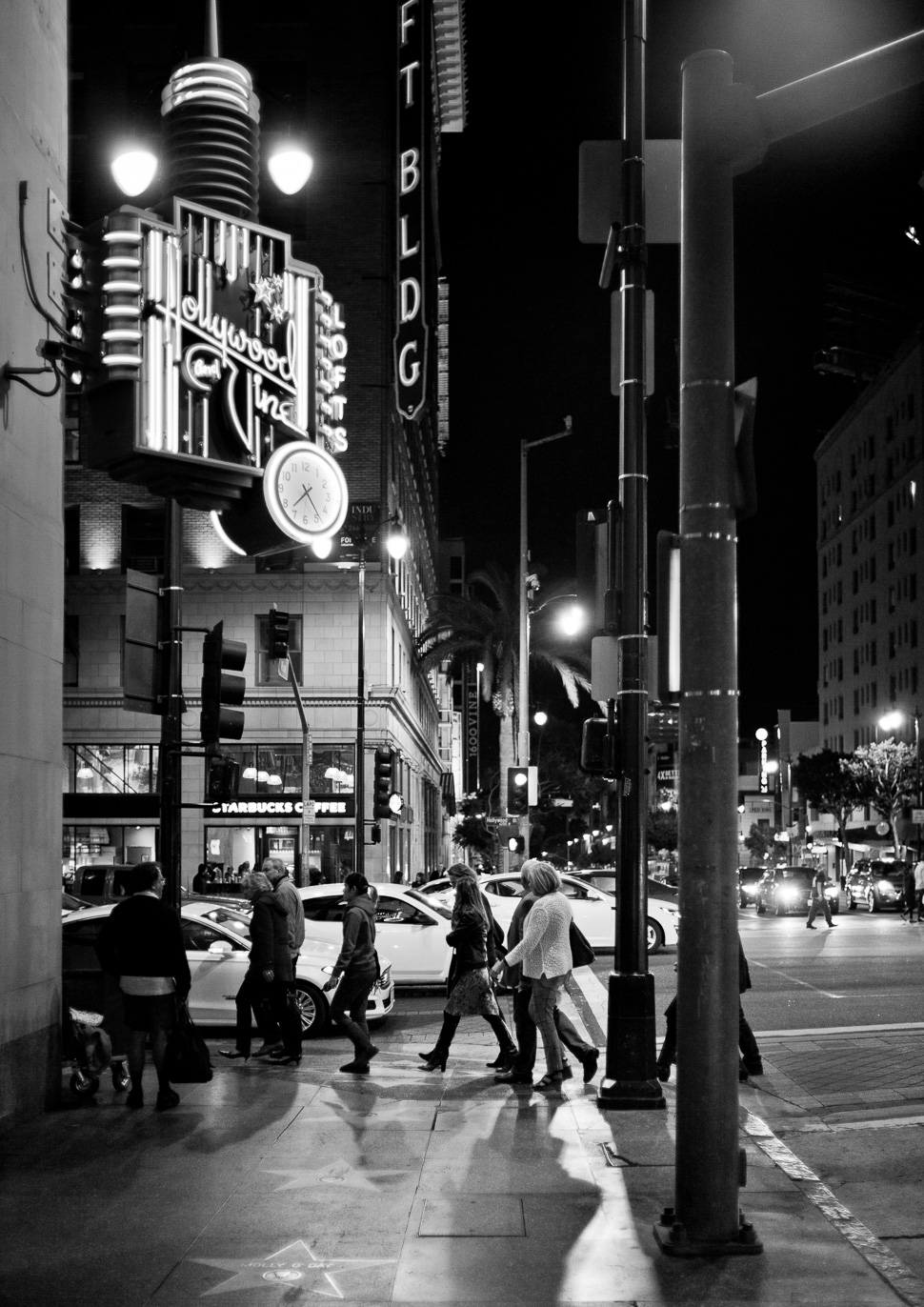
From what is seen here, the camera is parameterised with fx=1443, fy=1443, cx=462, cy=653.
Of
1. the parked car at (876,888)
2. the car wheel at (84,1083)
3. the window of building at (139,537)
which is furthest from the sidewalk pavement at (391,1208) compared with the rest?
the window of building at (139,537)

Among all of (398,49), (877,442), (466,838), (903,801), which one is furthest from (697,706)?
(877,442)

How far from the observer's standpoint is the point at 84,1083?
443 inches

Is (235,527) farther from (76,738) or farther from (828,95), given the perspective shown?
(76,738)

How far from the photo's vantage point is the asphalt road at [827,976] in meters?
17.2

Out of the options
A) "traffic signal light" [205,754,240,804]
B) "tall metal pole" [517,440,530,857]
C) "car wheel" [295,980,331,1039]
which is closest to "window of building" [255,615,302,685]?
"tall metal pole" [517,440,530,857]

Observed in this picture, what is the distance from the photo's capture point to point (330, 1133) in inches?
402

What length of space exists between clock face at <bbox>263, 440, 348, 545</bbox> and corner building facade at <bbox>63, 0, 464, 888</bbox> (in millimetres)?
29710

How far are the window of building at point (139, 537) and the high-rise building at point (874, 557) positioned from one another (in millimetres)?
57608

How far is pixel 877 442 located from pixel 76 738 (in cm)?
7724

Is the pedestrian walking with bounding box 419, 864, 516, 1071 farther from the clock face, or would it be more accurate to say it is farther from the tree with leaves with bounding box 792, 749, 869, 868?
the tree with leaves with bounding box 792, 749, 869, 868

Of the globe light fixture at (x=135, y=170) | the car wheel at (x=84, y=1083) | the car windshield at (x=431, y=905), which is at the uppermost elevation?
the globe light fixture at (x=135, y=170)

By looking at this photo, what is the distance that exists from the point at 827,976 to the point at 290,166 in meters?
14.7

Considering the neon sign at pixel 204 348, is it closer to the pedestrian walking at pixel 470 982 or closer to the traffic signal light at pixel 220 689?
the traffic signal light at pixel 220 689

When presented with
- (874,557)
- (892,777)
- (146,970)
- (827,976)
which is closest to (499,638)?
(827,976)
